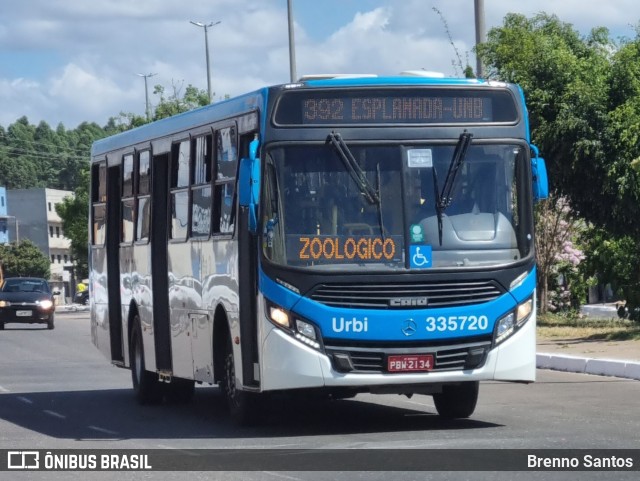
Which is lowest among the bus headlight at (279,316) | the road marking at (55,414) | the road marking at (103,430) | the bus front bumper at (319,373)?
the road marking at (55,414)

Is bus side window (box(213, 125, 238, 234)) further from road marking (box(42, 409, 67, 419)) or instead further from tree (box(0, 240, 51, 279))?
tree (box(0, 240, 51, 279))

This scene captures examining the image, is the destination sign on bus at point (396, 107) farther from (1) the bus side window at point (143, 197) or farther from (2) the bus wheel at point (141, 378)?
(2) the bus wheel at point (141, 378)

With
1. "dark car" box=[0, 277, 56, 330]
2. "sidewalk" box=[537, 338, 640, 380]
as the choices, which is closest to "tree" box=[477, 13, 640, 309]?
"sidewalk" box=[537, 338, 640, 380]

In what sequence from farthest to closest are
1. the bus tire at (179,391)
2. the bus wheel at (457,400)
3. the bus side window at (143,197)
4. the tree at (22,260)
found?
1. the tree at (22,260)
2. the bus tire at (179,391)
3. the bus side window at (143,197)
4. the bus wheel at (457,400)

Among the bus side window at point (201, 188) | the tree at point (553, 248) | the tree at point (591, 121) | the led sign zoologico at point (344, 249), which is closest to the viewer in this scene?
the led sign zoologico at point (344, 249)

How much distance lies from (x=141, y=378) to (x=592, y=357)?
6.92 metres

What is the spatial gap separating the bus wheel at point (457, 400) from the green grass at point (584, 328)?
11.1 m

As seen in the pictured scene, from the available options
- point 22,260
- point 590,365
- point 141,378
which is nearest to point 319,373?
point 141,378

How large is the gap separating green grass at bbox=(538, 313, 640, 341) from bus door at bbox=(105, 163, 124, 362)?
9.36m

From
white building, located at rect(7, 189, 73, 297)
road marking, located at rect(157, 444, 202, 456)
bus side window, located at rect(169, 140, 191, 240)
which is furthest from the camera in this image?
white building, located at rect(7, 189, 73, 297)

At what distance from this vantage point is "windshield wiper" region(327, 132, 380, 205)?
13.1 m

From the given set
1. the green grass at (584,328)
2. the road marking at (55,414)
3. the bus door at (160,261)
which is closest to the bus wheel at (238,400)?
the bus door at (160,261)

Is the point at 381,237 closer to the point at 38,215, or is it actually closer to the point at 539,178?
the point at 539,178

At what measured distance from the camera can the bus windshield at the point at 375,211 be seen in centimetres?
1306
